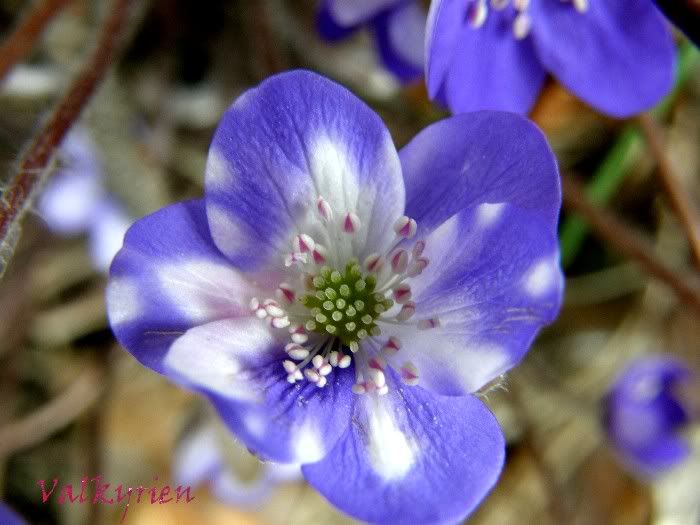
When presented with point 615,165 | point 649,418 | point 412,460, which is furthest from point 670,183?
point 412,460

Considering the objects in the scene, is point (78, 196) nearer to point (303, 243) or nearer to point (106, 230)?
point (106, 230)

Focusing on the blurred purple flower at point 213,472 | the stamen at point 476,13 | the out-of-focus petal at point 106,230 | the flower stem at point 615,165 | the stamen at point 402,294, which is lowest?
the blurred purple flower at point 213,472

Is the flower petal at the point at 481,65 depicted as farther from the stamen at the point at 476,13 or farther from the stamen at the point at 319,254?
the stamen at the point at 319,254

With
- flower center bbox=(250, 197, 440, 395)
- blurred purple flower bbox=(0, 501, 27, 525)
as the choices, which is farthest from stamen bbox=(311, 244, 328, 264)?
blurred purple flower bbox=(0, 501, 27, 525)

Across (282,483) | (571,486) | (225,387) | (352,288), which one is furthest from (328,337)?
(571,486)

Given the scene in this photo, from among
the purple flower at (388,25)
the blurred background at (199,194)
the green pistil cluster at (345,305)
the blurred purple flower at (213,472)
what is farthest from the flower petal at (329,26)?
the blurred purple flower at (213,472)

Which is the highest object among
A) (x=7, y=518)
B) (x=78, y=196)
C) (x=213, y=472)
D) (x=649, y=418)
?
(x=7, y=518)

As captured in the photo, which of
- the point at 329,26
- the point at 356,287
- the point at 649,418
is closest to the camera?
the point at 356,287
